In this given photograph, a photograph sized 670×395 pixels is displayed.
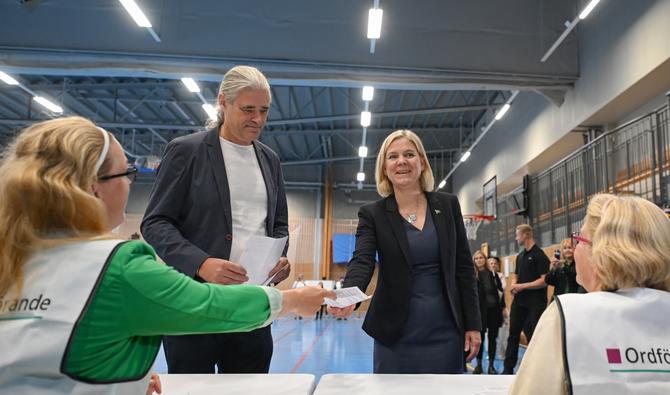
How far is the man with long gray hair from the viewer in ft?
5.66

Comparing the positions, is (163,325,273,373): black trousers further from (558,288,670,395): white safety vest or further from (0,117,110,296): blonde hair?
(558,288,670,395): white safety vest

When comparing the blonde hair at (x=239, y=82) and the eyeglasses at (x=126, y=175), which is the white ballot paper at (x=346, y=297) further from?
the blonde hair at (x=239, y=82)

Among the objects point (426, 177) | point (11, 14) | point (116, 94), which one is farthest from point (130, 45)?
point (426, 177)

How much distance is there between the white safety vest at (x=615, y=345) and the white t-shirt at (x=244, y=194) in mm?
1184

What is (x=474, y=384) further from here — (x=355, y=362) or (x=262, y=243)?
(x=355, y=362)

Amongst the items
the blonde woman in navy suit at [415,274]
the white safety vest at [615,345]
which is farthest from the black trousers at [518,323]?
the white safety vest at [615,345]

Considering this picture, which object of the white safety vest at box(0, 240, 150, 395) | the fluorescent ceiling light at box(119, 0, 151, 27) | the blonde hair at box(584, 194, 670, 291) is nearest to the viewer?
the white safety vest at box(0, 240, 150, 395)

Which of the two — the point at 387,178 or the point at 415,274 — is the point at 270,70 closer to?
the point at 387,178

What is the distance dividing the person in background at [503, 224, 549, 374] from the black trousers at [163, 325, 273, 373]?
4.82m

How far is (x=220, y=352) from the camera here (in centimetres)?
176

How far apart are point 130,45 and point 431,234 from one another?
7.17m

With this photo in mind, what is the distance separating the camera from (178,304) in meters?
0.97

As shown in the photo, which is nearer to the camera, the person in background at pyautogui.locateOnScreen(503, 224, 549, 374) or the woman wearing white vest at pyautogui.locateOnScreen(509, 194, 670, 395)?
the woman wearing white vest at pyautogui.locateOnScreen(509, 194, 670, 395)

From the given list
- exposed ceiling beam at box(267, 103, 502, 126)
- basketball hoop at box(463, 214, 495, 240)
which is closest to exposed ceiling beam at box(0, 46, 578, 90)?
exposed ceiling beam at box(267, 103, 502, 126)
